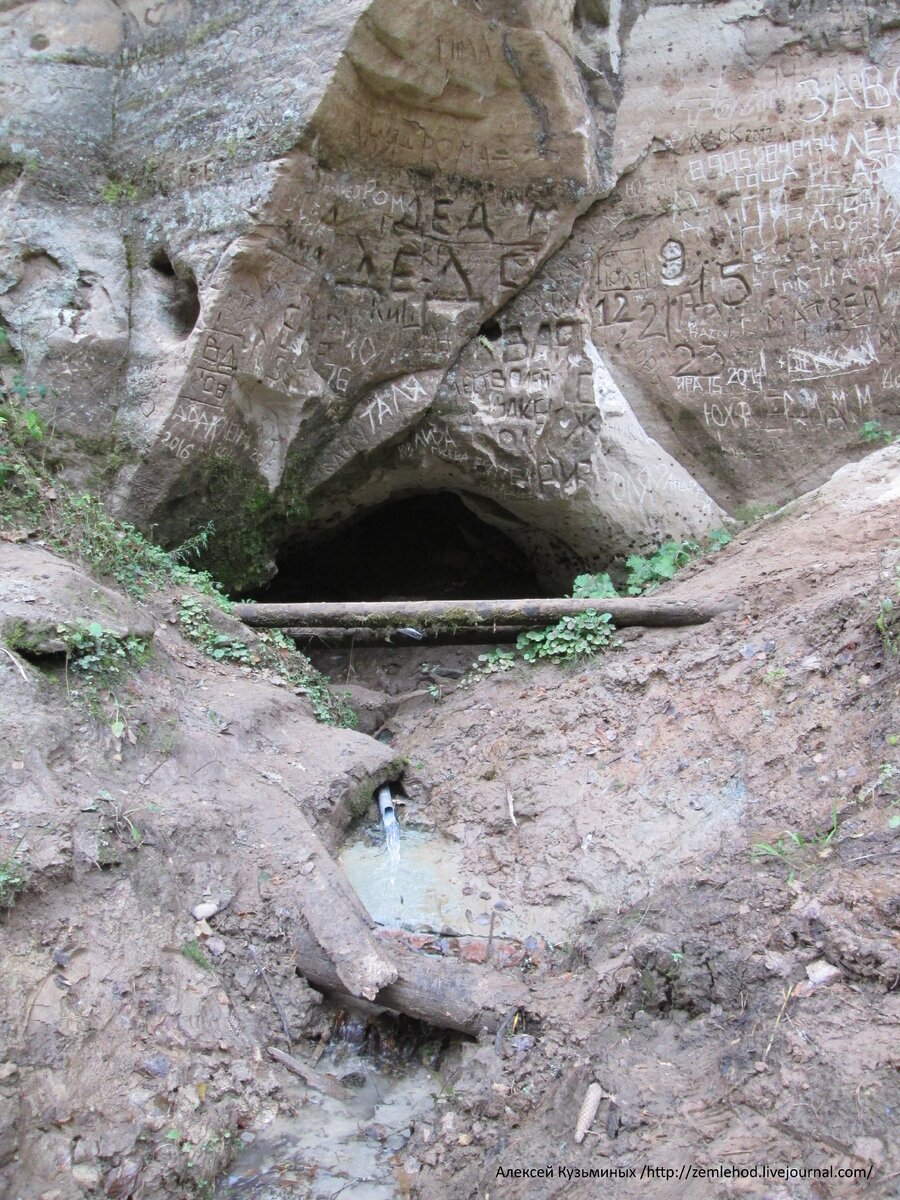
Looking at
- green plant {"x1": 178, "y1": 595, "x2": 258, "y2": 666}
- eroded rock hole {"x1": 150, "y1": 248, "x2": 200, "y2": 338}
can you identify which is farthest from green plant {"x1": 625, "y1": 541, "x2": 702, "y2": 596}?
eroded rock hole {"x1": 150, "y1": 248, "x2": 200, "y2": 338}

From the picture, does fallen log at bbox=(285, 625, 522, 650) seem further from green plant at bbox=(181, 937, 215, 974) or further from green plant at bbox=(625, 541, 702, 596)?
green plant at bbox=(181, 937, 215, 974)

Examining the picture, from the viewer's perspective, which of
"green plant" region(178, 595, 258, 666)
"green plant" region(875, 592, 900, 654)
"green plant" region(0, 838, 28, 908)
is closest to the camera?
"green plant" region(0, 838, 28, 908)

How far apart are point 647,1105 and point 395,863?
6.23ft

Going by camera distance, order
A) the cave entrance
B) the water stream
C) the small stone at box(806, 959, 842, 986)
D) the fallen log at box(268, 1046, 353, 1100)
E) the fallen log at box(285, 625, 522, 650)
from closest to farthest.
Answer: the small stone at box(806, 959, 842, 986) < the water stream < the fallen log at box(268, 1046, 353, 1100) < the fallen log at box(285, 625, 522, 650) < the cave entrance

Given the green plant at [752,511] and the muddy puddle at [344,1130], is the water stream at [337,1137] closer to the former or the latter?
the muddy puddle at [344,1130]

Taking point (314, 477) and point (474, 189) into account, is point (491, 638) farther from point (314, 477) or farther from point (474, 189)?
point (474, 189)

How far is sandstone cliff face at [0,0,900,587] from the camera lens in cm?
584

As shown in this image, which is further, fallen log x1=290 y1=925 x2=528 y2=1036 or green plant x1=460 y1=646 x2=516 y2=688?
green plant x1=460 y1=646 x2=516 y2=688

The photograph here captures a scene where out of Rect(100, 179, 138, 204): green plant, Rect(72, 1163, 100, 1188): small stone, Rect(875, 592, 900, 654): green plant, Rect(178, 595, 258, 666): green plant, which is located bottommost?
Rect(72, 1163, 100, 1188): small stone

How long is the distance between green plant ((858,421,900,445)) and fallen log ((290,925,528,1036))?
4666mm

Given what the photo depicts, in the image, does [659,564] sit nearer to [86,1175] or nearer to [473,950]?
Result: [473,950]

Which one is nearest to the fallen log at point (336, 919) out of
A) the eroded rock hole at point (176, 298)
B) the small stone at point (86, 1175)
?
the small stone at point (86, 1175)

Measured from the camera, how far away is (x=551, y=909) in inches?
162

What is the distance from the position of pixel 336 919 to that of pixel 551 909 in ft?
3.14
